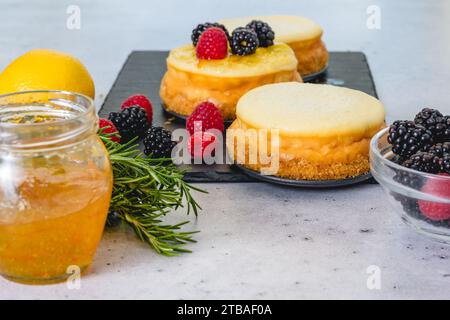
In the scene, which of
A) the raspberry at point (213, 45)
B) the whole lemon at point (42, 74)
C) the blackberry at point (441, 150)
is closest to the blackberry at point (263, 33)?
the raspberry at point (213, 45)

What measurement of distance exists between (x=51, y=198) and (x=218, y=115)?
85 cm

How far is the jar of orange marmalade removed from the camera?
1374 mm

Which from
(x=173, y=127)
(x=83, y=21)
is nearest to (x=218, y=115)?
(x=173, y=127)

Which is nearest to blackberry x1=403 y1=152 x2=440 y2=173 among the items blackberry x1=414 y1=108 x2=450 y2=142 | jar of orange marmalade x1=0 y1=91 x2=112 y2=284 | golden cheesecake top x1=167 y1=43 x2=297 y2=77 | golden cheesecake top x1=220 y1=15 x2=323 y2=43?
blackberry x1=414 y1=108 x2=450 y2=142

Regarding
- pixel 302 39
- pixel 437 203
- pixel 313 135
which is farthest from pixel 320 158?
pixel 302 39

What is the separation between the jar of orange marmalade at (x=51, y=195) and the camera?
1.37 metres

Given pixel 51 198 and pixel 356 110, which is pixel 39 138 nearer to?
pixel 51 198

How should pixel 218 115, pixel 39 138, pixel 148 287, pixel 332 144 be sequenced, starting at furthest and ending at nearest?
1. pixel 218 115
2. pixel 332 144
3. pixel 148 287
4. pixel 39 138

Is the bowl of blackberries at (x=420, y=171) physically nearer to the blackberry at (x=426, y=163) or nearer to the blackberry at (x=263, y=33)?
the blackberry at (x=426, y=163)

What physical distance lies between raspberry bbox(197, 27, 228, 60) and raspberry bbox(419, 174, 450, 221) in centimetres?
94

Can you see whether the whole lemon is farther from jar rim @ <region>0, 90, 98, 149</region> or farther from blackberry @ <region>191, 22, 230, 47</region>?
jar rim @ <region>0, 90, 98, 149</region>

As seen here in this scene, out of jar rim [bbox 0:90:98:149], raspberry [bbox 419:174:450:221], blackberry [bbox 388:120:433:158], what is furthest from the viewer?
blackberry [bbox 388:120:433:158]

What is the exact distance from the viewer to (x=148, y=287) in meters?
1.47

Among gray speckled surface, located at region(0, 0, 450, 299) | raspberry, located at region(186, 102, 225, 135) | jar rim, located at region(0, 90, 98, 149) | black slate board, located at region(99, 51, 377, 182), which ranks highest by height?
jar rim, located at region(0, 90, 98, 149)
